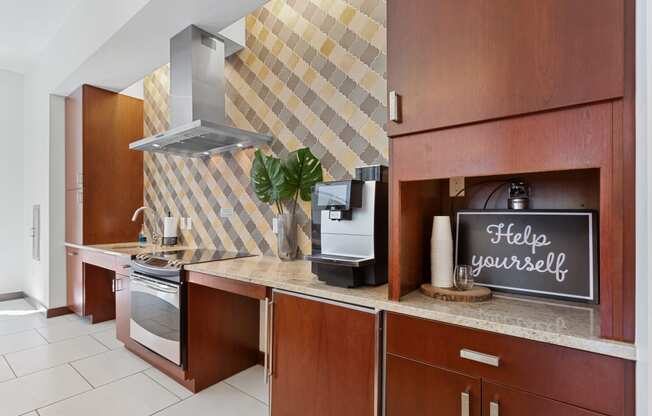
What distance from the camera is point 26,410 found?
201cm

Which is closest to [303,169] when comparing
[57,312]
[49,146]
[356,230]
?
[356,230]

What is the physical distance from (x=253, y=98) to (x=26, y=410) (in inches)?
104

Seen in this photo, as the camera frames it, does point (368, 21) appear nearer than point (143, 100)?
Yes

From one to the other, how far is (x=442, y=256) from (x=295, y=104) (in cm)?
166

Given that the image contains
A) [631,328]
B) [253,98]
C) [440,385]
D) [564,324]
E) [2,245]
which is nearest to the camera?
[631,328]

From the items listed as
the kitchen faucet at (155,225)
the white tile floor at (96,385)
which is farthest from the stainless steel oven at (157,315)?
the kitchen faucet at (155,225)

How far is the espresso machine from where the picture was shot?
1.52m

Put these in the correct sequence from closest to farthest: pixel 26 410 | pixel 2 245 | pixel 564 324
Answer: pixel 564 324, pixel 26 410, pixel 2 245

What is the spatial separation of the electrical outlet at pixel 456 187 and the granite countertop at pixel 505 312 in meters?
0.50

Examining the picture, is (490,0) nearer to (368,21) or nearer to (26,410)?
(368,21)

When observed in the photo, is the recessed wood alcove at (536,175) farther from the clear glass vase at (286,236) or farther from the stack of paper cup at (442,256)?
the clear glass vase at (286,236)

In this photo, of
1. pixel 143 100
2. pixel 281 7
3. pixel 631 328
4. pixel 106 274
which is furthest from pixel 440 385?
pixel 143 100

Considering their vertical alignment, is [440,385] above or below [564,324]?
below

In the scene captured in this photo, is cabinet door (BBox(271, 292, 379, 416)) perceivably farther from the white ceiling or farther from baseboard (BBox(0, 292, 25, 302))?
baseboard (BBox(0, 292, 25, 302))
